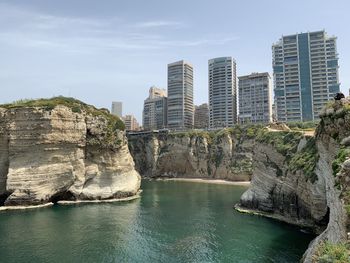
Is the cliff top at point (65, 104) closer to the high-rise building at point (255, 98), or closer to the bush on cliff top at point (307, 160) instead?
the bush on cliff top at point (307, 160)

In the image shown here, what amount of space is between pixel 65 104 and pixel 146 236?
43710 mm

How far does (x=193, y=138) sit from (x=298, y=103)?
193 feet

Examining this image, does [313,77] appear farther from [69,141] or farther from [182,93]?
[69,141]

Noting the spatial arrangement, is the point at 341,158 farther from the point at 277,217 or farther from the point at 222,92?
the point at 222,92

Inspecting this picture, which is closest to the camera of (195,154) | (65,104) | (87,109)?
(65,104)

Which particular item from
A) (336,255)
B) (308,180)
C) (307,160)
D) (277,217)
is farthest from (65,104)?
(336,255)

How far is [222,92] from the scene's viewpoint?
18100cm

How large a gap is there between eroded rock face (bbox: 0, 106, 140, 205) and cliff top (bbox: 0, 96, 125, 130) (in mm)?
1227

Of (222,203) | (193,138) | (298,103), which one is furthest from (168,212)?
(298,103)

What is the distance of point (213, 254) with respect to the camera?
36.5 metres

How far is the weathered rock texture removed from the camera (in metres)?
26.4

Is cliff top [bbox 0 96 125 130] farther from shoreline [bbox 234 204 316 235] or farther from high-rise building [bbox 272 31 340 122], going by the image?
high-rise building [bbox 272 31 340 122]

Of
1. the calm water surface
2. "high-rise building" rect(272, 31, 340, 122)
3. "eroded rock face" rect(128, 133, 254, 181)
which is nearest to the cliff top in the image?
the calm water surface

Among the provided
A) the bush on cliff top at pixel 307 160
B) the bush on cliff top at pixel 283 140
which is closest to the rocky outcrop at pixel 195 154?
the bush on cliff top at pixel 283 140
